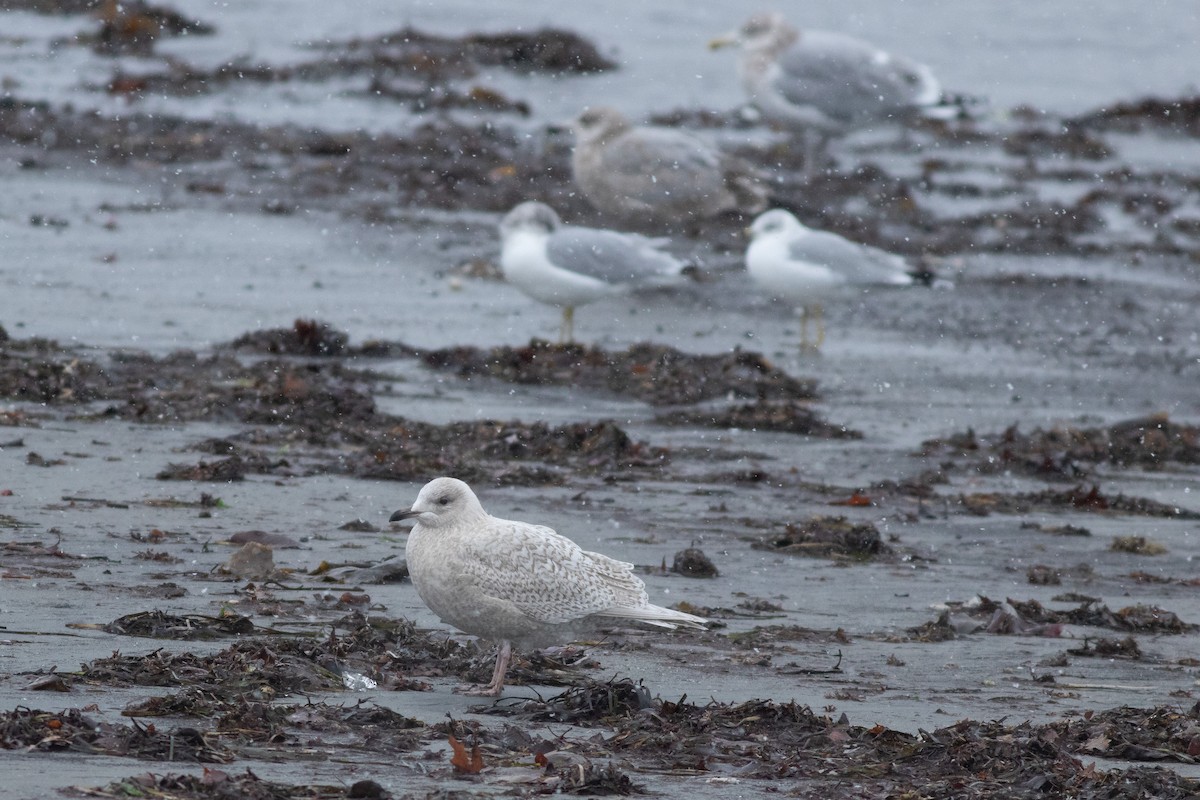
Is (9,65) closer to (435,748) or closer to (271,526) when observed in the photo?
(271,526)

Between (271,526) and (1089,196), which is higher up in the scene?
(1089,196)

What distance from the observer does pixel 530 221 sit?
14.1 meters

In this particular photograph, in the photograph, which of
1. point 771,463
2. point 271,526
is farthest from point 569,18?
point 271,526

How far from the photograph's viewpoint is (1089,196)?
20906 mm

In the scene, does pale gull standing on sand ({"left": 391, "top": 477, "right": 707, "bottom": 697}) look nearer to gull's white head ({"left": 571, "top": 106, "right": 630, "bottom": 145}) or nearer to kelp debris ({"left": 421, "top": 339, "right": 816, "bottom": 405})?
kelp debris ({"left": 421, "top": 339, "right": 816, "bottom": 405})

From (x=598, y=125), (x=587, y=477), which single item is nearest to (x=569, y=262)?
(x=598, y=125)

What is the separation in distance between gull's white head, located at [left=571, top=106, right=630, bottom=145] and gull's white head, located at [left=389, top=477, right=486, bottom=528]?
40.3 feet

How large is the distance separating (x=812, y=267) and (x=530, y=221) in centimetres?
224

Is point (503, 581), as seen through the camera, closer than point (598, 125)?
Yes

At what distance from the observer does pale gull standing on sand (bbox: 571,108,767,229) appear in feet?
57.7

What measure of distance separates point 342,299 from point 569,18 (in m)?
20.2

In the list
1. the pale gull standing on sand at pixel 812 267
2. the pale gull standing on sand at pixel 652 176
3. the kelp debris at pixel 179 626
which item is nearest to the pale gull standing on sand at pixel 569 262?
the pale gull standing on sand at pixel 812 267

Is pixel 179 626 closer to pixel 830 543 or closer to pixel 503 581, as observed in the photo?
pixel 503 581

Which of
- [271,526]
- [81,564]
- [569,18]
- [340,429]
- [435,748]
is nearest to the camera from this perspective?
[435,748]
